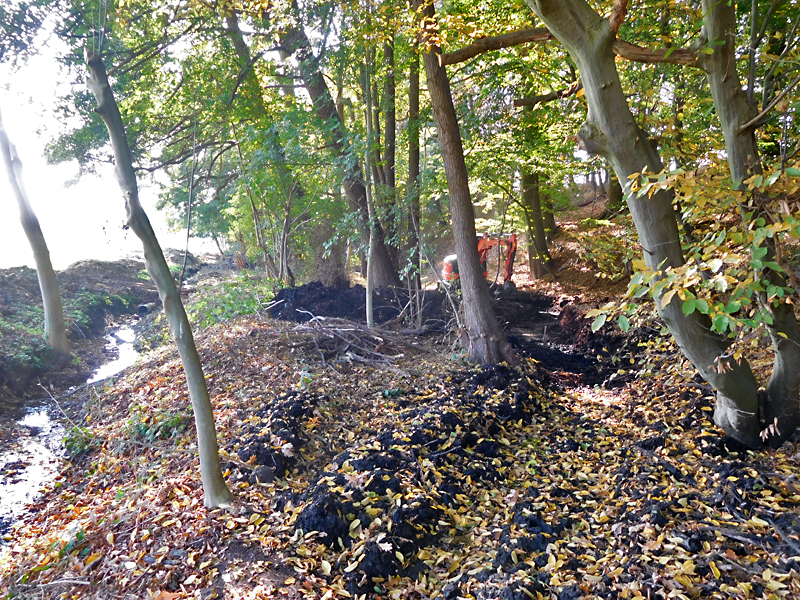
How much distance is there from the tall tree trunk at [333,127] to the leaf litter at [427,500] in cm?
371

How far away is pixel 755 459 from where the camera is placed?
3.35 m

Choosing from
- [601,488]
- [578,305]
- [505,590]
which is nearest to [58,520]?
[505,590]

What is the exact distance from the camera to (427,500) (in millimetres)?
3408

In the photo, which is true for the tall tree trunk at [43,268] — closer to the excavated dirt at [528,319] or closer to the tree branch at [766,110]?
the excavated dirt at [528,319]

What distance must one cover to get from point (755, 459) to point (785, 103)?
2338 mm

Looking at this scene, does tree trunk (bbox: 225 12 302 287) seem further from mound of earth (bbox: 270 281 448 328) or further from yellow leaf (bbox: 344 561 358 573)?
yellow leaf (bbox: 344 561 358 573)

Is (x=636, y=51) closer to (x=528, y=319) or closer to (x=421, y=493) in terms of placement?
(x=421, y=493)

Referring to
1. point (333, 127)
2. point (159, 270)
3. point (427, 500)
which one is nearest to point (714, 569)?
point (427, 500)

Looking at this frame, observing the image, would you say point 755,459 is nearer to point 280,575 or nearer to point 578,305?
point 280,575

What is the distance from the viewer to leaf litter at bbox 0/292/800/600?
2635 mm

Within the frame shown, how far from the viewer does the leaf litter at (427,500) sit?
2.63 m

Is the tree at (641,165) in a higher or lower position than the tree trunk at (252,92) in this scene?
lower

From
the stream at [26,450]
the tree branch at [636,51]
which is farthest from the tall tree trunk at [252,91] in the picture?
the stream at [26,450]

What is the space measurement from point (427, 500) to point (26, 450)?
5.19 m
